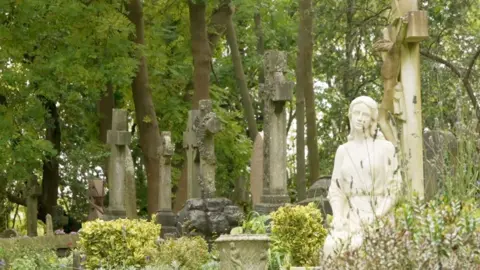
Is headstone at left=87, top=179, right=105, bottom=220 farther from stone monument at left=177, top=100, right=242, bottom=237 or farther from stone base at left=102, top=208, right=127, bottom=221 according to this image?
stone monument at left=177, top=100, right=242, bottom=237

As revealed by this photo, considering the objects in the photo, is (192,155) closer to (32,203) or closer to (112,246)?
(112,246)

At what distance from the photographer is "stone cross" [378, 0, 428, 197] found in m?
15.6

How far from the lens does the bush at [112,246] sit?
14.3 metres

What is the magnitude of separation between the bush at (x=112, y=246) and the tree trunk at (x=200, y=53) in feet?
33.4

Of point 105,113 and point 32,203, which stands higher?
point 105,113

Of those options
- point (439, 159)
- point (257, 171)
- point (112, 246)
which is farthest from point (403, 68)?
point (439, 159)

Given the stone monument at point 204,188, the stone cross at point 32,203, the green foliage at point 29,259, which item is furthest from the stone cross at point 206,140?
the stone cross at point 32,203

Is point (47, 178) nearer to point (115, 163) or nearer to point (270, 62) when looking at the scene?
point (115, 163)

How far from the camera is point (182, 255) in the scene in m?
13.8

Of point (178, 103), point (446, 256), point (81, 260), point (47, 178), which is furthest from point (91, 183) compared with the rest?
point (446, 256)

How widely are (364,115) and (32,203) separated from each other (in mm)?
20163

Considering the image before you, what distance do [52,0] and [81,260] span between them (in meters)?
11.3

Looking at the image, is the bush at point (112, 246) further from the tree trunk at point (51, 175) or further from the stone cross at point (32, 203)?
the tree trunk at point (51, 175)

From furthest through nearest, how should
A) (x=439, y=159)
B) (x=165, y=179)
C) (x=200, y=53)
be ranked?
(x=200, y=53)
(x=165, y=179)
(x=439, y=159)
